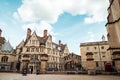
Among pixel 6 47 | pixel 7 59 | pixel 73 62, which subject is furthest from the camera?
pixel 6 47

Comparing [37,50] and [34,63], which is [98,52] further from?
[34,63]

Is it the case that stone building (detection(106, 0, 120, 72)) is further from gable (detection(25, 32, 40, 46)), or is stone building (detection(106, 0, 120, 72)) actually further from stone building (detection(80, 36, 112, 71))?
gable (detection(25, 32, 40, 46))

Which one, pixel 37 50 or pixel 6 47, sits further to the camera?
pixel 6 47

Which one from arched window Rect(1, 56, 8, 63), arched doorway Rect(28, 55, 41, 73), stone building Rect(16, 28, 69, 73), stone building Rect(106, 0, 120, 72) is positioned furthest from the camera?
arched window Rect(1, 56, 8, 63)

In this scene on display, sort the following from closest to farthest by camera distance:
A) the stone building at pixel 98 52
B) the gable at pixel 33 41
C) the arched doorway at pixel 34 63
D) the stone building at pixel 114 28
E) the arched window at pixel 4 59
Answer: the stone building at pixel 114 28 → the stone building at pixel 98 52 → the arched doorway at pixel 34 63 → the gable at pixel 33 41 → the arched window at pixel 4 59

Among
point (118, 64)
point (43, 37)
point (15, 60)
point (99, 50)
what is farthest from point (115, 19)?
point (15, 60)

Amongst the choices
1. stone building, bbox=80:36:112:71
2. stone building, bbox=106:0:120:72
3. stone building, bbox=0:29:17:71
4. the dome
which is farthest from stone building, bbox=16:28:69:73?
stone building, bbox=106:0:120:72

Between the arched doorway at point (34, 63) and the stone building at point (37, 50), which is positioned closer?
the arched doorway at point (34, 63)

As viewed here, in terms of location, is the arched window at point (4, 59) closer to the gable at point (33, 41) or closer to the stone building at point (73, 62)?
the gable at point (33, 41)

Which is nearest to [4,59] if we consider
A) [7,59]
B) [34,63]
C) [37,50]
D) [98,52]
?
[7,59]

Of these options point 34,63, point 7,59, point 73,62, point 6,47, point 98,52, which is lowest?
point 34,63

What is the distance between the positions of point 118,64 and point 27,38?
119 feet

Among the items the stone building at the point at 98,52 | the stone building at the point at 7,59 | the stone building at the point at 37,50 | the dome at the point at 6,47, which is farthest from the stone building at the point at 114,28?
the dome at the point at 6,47

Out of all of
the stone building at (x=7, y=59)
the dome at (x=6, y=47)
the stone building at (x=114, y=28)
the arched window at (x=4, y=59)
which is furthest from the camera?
the dome at (x=6, y=47)
